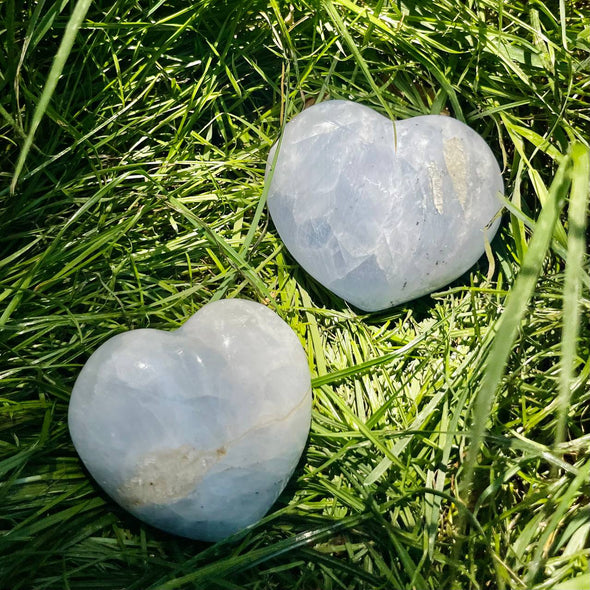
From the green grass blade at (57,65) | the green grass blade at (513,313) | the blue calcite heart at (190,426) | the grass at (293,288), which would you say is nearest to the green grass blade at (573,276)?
the green grass blade at (513,313)

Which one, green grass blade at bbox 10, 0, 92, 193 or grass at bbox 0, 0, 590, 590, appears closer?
green grass blade at bbox 10, 0, 92, 193

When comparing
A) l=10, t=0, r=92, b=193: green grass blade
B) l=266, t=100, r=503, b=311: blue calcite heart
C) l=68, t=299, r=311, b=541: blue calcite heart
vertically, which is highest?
l=10, t=0, r=92, b=193: green grass blade

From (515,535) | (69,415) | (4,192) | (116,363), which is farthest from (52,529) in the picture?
(515,535)

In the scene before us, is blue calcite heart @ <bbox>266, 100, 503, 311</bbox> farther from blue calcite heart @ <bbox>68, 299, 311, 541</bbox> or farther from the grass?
blue calcite heart @ <bbox>68, 299, 311, 541</bbox>

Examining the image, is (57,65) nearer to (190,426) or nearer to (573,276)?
(190,426)

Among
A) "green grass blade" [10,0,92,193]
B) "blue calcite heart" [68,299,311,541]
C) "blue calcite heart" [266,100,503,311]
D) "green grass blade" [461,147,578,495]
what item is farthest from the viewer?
"blue calcite heart" [266,100,503,311]

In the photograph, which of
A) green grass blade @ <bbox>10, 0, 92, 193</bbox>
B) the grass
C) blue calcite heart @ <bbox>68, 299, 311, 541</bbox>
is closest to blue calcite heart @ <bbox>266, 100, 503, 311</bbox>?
the grass

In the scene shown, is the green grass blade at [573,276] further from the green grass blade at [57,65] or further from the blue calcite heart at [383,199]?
the green grass blade at [57,65]

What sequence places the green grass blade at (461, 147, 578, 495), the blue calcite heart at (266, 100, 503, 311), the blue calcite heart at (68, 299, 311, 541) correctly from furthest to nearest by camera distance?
the blue calcite heart at (266, 100, 503, 311)
the blue calcite heart at (68, 299, 311, 541)
the green grass blade at (461, 147, 578, 495)
